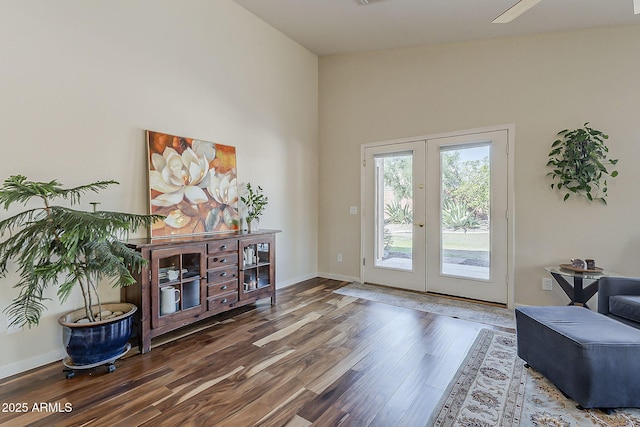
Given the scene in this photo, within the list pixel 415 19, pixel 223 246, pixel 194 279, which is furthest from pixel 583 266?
pixel 194 279

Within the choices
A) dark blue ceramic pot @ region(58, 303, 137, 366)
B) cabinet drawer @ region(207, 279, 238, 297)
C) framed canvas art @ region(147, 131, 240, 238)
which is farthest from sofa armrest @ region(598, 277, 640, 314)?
dark blue ceramic pot @ region(58, 303, 137, 366)

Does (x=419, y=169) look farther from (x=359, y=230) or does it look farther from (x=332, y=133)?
(x=332, y=133)

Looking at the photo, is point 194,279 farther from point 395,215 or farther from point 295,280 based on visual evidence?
point 395,215

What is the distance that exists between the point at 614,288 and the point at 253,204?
3.59 metres

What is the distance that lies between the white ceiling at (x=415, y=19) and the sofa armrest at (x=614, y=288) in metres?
2.42

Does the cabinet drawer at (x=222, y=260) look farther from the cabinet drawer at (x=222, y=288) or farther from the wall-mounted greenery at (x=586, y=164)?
the wall-mounted greenery at (x=586, y=164)

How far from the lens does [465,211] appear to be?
3820 mm

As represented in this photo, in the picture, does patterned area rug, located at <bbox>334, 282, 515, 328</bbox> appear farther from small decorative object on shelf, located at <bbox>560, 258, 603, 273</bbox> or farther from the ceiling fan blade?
the ceiling fan blade

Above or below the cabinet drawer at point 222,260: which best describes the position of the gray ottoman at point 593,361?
below

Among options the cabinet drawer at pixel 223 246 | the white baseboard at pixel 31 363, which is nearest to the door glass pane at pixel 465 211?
the cabinet drawer at pixel 223 246

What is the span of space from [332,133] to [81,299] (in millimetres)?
3819

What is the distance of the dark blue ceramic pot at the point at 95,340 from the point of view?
2.12m

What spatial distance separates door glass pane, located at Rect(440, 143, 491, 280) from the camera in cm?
371

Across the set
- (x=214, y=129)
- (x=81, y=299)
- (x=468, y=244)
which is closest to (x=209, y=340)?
(x=81, y=299)
